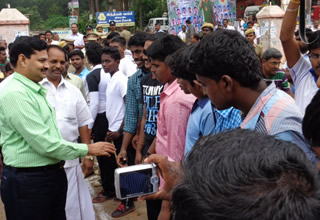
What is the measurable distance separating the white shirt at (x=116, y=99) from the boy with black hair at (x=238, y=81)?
2.55 m

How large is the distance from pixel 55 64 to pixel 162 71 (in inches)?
46.9

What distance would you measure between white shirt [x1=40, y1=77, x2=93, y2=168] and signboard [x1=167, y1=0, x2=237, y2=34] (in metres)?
14.8

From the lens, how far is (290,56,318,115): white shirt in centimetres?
249

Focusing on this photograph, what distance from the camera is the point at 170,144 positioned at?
88.8 inches

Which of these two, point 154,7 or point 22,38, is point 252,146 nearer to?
point 22,38

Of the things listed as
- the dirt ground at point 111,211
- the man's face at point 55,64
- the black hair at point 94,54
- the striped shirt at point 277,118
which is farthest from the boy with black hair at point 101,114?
the striped shirt at point 277,118

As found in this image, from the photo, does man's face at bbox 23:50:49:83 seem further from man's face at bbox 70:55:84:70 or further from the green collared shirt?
man's face at bbox 70:55:84:70

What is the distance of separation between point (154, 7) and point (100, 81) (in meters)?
28.3

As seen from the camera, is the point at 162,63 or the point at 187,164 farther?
the point at 162,63

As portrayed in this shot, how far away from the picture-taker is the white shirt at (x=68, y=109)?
3.04 m

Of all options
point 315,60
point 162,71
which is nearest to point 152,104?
point 162,71

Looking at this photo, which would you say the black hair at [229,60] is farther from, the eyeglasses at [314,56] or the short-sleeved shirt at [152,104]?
the short-sleeved shirt at [152,104]

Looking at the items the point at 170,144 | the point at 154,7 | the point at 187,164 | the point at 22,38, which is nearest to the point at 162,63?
the point at 170,144

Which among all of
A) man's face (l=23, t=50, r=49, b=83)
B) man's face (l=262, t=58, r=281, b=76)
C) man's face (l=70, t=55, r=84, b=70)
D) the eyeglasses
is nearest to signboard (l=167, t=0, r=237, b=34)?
man's face (l=70, t=55, r=84, b=70)
